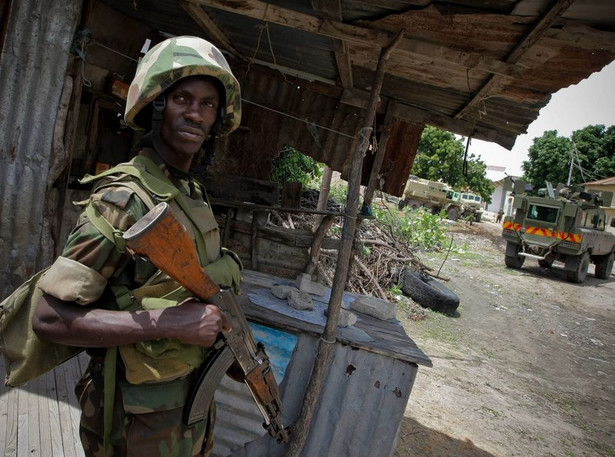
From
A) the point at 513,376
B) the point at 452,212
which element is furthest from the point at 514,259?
the point at 452,212

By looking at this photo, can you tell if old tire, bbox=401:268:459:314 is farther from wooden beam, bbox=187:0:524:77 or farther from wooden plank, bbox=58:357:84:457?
wooden plank, bbox=58:357:84:457

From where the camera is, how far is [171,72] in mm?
1323

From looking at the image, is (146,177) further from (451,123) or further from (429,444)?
(429,444)

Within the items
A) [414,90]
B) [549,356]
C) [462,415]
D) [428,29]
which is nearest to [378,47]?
[428,29]

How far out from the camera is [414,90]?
12.0 ft

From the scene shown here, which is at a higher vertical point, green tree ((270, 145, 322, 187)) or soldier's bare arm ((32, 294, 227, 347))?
green tree ((270, 145, 322, 187))

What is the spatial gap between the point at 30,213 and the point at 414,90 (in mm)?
3478

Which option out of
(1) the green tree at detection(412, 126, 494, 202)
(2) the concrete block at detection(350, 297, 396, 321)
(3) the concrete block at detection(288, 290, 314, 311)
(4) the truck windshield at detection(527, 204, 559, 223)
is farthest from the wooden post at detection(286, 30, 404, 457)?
(1) the green tree at detection(412, 126, 494, 202)

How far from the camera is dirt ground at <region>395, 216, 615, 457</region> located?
4164 millimetres

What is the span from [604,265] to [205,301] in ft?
56.8

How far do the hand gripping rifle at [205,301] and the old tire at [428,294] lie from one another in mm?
6600

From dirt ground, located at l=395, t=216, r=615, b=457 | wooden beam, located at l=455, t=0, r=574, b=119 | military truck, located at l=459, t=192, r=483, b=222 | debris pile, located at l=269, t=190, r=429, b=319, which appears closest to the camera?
wooden beam, located at l=455, t=0, r=574, b=119

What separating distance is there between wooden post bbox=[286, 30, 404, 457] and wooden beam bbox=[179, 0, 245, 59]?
1467mm

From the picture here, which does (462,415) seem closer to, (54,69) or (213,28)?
(213,28)
